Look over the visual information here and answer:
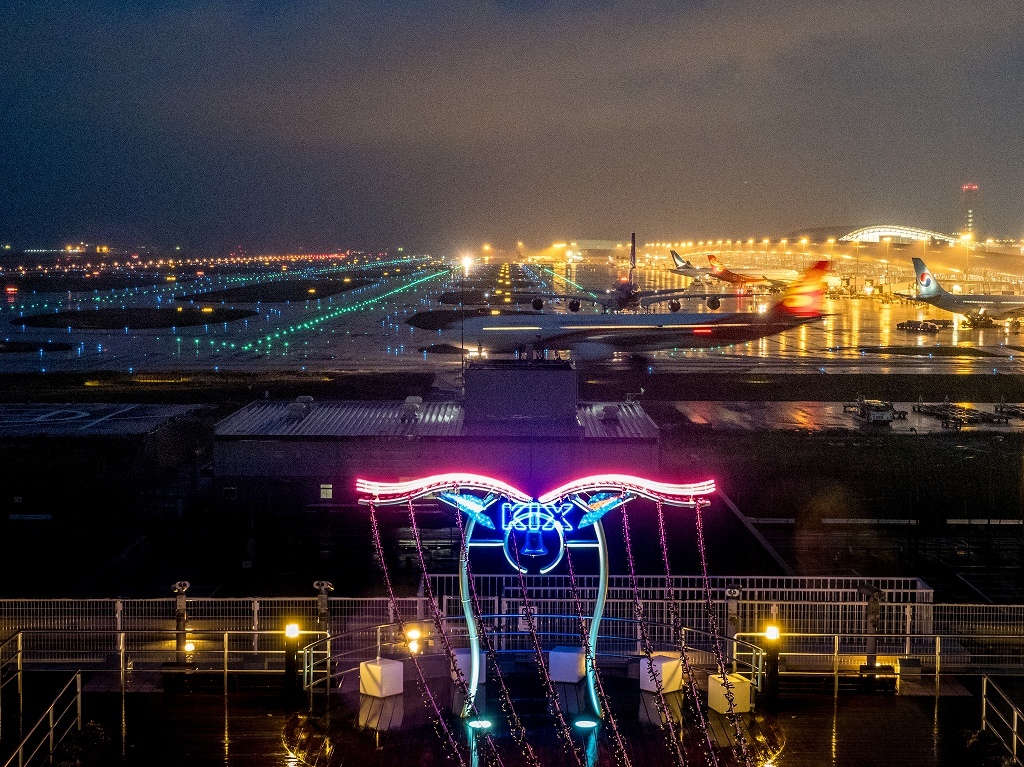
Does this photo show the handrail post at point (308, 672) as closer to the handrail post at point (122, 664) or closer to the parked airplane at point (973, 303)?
the handrail post at point (122, 664)

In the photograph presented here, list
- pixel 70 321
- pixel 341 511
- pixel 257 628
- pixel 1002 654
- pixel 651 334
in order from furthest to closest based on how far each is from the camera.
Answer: pixel 70 321 < pixel 651 334 < pixel 341 511 < pixel 1002 654 < pixel 257 628

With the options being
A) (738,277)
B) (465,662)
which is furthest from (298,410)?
(738,277)

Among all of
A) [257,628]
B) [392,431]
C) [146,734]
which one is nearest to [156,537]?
[392,431]

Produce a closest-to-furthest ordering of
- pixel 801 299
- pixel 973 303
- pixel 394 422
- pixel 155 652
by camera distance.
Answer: pixel 155 652, pixel 394 422, pixel 801 299, pixel 973 303

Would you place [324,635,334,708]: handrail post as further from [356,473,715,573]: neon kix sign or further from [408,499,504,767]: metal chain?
[356,473,715,573]: neon kix sign

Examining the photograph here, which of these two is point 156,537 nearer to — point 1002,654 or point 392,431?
point 392,431

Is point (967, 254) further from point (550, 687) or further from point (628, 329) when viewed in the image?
point (550, 687)
